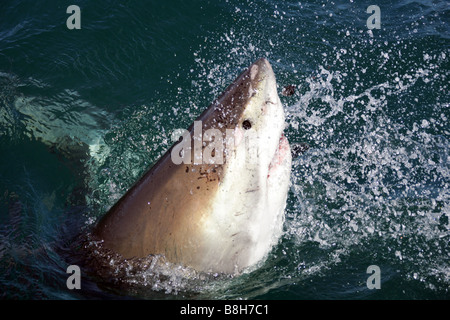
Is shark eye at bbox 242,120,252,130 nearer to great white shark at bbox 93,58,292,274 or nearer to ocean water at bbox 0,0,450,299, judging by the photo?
great white shark at bbox 93,58,292,274

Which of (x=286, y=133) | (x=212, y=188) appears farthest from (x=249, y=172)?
(x=286, y=133)

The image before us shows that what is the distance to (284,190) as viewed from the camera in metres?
2.72

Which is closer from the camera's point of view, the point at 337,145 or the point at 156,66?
the point at 337,145

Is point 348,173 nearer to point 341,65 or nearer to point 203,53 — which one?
point 341,65

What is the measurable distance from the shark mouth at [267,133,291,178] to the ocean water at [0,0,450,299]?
694 mm

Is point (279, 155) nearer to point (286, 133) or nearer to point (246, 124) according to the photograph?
point (246, 124)

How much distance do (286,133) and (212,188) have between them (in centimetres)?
219

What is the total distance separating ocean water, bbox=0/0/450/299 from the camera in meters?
2.93

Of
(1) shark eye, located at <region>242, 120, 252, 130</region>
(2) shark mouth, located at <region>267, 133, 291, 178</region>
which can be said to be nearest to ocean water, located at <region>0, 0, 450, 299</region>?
(2) shark mouth, located at <region>267, 133, 291, 178</region>

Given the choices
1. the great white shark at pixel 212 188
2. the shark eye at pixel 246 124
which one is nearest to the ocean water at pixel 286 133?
the great white shark at pixel 212 188

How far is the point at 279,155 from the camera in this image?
103 inches

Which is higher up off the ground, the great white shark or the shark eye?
the shark eye
